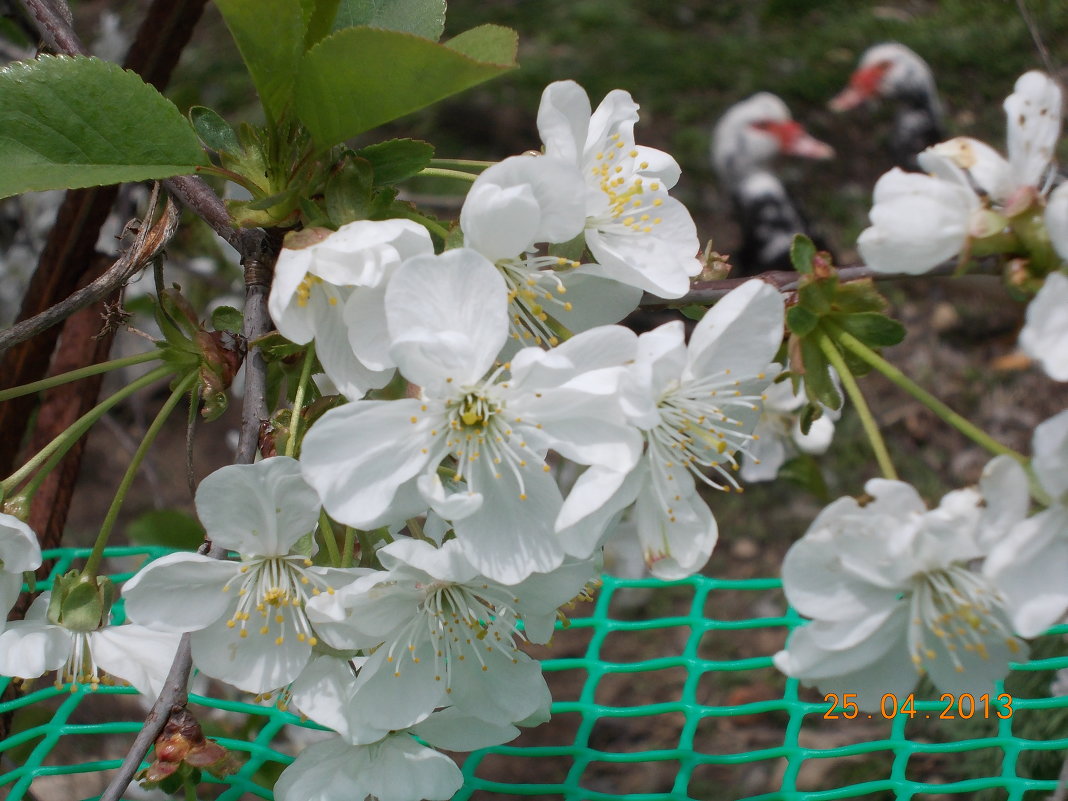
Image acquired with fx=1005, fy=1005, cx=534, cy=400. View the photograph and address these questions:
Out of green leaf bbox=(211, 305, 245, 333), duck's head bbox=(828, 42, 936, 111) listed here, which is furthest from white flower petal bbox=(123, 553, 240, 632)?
duck's head bbox=(828, 42, 936, 111)

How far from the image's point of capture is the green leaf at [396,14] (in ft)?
2.93

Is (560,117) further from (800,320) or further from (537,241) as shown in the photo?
(800,320)

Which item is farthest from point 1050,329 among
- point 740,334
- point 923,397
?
point 740,334

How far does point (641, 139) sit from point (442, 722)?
10.6 ft

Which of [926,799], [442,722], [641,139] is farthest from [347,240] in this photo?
[641,139]

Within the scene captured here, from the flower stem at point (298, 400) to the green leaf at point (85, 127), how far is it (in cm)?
17

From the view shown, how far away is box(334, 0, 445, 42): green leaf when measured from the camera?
2.93ft

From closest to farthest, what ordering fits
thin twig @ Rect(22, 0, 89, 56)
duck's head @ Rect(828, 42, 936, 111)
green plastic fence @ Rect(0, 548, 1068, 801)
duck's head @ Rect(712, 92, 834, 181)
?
thin twig @ Rect(22, 0, 89, 56)
green plastic fence @ Rect(0, 548, 1068, 801)
duck's head @ Rect(712, 92, 834, 181)
duck's head @ Rect(828, 42, 936, 111)

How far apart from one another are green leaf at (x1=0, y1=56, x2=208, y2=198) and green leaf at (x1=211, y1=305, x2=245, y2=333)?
0.14m

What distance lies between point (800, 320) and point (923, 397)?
0.33 ft

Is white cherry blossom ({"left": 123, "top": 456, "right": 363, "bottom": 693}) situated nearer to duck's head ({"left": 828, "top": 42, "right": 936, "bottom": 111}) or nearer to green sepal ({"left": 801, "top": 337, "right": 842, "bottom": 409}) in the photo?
green sepal ({"left": 801, "top": 337, "right": 842, "bottom": 409})

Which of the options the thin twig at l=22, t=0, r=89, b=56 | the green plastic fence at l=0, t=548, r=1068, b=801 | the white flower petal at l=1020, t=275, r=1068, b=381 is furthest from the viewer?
the green plastic fence at l=0, t=548, r=1068, b=801

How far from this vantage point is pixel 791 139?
11.9 ft

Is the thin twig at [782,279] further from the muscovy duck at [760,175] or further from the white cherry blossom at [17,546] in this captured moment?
the muscovy duck at [760,175]
